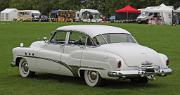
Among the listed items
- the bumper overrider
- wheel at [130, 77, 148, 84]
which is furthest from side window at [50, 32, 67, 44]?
the bumper overrider

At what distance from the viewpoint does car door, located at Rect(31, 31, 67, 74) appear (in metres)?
15.0

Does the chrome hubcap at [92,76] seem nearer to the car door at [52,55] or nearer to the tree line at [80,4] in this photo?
the car door at [52,55]

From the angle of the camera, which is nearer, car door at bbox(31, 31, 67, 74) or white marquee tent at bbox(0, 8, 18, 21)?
car door at bbox(31, 31, 67, 74)

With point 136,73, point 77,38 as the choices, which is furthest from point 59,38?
point 136,73

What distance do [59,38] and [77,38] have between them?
0.84 meters

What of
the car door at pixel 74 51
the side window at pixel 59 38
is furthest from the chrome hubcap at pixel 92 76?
the side window at pixel 59 38

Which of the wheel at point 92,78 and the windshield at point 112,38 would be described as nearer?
the wheel at point 92,78

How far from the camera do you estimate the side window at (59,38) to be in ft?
50.3

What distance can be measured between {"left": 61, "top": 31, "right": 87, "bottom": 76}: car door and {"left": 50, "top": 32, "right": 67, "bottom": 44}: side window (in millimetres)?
269

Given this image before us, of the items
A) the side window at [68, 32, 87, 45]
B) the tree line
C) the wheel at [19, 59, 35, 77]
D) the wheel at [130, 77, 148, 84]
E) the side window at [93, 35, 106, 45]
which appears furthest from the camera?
the tree line

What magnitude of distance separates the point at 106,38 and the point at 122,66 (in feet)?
4.48

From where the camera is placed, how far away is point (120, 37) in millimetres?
14875

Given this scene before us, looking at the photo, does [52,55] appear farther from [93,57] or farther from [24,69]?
[93,57]

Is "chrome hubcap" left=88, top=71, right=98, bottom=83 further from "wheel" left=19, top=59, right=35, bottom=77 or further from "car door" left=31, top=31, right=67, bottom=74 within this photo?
"wheel" left=19, top=59, right=35, bottom=77
